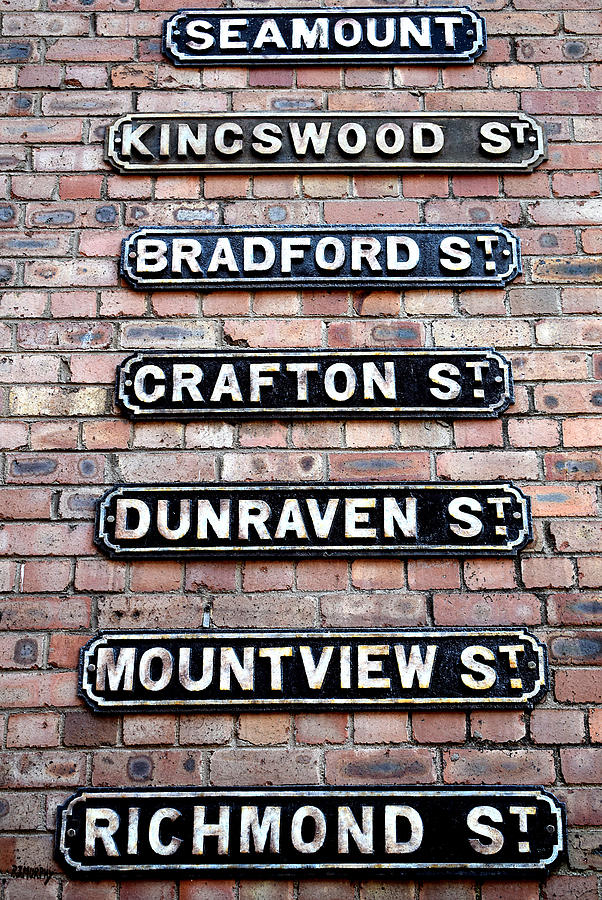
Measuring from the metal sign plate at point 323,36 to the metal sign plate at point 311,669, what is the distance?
158 centimetres

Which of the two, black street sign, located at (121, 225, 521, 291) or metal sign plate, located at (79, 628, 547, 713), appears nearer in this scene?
metal sign plate, located at (79, 628, 547, 713)

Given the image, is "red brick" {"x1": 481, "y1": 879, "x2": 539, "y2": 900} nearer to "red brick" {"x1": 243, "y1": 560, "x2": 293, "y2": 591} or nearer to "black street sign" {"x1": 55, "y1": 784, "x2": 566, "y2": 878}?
"black street sign" {"x1": 55, "y1": 784, "x2": 566, "y2": 878}

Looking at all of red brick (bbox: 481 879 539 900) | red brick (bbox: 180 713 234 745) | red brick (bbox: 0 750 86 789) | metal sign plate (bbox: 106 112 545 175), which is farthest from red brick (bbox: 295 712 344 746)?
metal sign plate (bbox: 106 112 545 175)

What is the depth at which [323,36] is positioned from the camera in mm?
2424

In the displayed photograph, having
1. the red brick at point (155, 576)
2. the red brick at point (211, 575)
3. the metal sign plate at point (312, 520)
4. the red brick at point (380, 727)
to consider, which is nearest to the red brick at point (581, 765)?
the red brick at point (380, 727)

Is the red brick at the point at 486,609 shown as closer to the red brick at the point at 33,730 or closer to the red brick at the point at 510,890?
the red brick at the point at 510,890

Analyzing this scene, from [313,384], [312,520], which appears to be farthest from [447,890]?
[313,384]

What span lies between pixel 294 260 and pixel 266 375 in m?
0.33

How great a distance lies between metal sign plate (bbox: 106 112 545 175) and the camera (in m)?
2.34

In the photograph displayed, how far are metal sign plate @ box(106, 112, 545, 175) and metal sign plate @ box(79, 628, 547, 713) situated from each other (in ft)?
4.08

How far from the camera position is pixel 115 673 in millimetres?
2008

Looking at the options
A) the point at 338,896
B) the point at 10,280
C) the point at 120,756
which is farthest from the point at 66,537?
the point at 338,896

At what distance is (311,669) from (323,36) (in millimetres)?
1735

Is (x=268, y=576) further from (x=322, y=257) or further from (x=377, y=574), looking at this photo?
(x=322, y=257)
